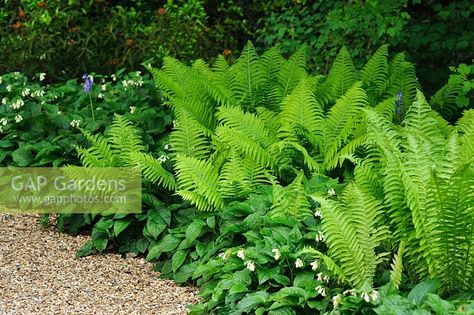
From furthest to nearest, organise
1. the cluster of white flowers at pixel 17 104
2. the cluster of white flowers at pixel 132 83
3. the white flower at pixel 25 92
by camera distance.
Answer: the cluster of white flowers at pixel 132 83 → the white flower at pixel 25 92 → the cluster of white flowers at pixel 17 104

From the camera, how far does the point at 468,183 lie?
12.4ft

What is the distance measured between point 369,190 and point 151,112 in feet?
7.34

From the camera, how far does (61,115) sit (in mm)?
6164

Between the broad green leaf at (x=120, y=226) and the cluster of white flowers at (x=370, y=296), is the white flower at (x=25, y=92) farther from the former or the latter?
the cluster of white flowers at (x=370, y=296)

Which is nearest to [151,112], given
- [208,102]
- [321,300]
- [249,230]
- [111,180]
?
[208,102]

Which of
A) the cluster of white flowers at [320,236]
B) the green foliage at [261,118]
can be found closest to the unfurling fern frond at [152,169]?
the green foliage at [261,118]

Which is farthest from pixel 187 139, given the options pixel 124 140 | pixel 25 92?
pixel 25 92

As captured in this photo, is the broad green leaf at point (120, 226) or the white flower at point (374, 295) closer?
the white flower at point (374, 295)

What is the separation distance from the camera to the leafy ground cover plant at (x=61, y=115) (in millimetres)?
5871

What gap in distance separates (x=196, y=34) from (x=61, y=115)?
235 centimetres

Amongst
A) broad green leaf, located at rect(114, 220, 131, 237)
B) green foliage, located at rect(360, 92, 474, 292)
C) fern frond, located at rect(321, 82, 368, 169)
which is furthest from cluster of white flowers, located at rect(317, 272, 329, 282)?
broad green leaf, located at rect(114, 220, 131, 237)

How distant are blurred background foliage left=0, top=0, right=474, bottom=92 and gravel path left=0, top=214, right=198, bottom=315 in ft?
8.93

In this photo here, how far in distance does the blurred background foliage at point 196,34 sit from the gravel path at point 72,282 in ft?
8.93

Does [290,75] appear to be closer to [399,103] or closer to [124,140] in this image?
[399,103]
